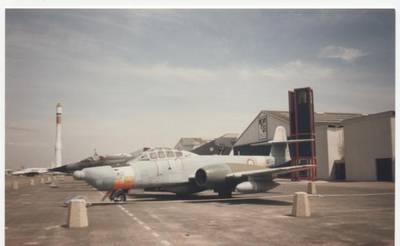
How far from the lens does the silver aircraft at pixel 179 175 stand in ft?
54.2

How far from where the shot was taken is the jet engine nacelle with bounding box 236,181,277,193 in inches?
694

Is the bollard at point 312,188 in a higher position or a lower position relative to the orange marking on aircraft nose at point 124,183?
lower

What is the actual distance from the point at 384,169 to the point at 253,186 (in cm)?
1891

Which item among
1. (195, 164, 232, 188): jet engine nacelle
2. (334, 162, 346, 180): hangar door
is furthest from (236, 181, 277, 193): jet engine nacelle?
(334, 162, 346, 180): hangar door

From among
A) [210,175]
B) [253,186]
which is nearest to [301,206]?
[253,186]

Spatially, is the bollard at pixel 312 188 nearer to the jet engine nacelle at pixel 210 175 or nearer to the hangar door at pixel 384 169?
the jet engine nacelle at pixel 210 175

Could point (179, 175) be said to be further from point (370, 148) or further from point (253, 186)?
point (370, 148)

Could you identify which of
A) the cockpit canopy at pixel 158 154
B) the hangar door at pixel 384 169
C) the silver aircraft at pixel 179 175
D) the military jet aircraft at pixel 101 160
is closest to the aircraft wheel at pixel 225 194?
the silver aircraft at pixel 179 175

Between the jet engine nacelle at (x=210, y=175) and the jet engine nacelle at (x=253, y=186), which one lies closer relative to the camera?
the jet engine nacelle at (x=253, y=186)

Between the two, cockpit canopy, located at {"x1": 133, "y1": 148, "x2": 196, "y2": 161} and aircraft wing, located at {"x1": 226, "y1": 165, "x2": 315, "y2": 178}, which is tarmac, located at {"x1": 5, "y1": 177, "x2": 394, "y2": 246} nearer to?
aircraft wing, located at {"x1": 226, "y1": 165, "x2": 315, "y2": 178}

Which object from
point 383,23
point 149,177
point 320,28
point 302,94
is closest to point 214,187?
point 149,177

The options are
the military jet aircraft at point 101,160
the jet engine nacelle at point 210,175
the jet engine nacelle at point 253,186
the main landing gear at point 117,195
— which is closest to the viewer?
the jet engine nacelle at point 253,186

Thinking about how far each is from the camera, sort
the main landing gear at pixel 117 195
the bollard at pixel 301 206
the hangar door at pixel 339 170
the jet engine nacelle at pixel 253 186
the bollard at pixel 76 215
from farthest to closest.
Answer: the hangar door at pixel 339 170, the main landing gear at pixel 117 195, the jet engine nacelle at pixel 253 186, the bollard at pixel 301 206, the bollard at pixel 76 215
